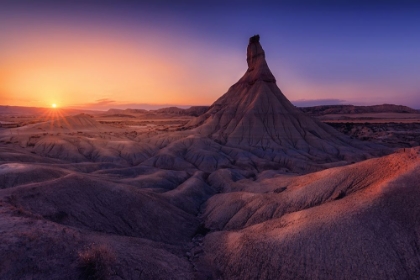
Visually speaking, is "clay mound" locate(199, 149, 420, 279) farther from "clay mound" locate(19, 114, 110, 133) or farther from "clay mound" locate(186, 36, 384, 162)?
"clay mound" locate(19, 114, 110, 133)

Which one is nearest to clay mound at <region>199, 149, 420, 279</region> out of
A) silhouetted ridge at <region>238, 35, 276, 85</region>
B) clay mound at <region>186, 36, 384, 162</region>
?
clay mound at <region>186, 36, 384, 162</region>

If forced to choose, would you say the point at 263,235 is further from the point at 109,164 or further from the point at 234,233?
the point at 109,164

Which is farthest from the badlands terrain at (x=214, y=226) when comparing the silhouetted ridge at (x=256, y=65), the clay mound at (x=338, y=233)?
the silhouetted ridge at (x=256, y=65)

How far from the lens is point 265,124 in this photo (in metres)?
79.6

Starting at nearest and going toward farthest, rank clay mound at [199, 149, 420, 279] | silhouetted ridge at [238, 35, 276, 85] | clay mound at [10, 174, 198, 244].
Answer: clay mound at [199, 149, 420, 279]
clay mound at [10, 174, 198, 244]
silhouetted ridge at [238, 35, 276, 85]

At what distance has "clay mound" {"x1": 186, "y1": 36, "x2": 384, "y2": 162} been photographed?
7119cm

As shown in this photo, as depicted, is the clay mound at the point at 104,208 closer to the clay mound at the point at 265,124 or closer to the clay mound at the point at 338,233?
the clay mound at the point at 338,233

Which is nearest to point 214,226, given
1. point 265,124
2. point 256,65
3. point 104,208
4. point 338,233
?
point 104,208

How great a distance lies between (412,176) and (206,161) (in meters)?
43.0

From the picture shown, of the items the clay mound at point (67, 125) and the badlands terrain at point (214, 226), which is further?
the clay mound at point (67, 125)

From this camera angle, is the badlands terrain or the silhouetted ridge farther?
the silhouetted ridge

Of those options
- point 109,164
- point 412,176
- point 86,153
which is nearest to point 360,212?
point 412,176

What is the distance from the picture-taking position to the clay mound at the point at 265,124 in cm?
7119

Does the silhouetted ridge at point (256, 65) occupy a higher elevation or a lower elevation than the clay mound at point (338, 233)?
higher
